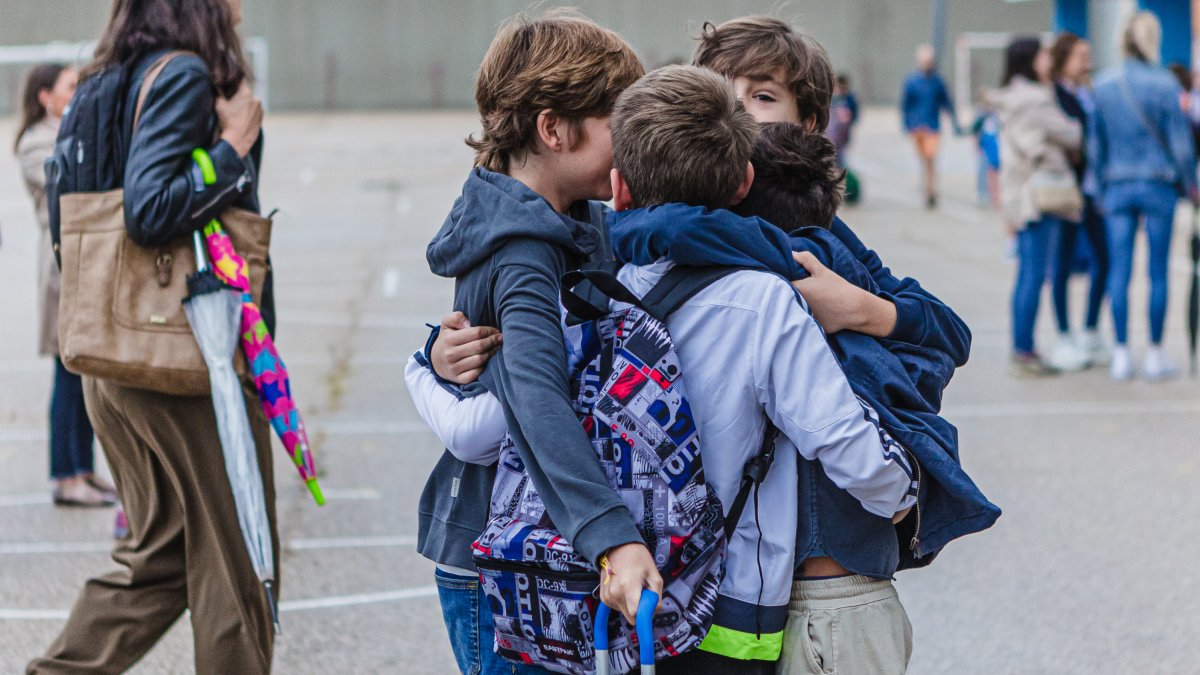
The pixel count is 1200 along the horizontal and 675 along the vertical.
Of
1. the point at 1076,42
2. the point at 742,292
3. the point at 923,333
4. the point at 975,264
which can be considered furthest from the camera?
the point at 975,264

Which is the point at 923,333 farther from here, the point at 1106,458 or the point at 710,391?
the point at 1106,458

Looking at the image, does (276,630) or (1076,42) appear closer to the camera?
(276,630)

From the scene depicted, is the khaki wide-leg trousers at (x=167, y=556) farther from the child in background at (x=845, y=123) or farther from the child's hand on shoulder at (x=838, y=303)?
the child in background at (x=845, y=123)

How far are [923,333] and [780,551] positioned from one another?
1.51 feet

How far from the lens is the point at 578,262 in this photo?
8.29 feet

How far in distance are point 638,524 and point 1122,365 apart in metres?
7.26

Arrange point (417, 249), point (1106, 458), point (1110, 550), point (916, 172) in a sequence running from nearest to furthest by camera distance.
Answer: point (1110, 550), point (1106, 458), point (417, 249), point (916, 172)

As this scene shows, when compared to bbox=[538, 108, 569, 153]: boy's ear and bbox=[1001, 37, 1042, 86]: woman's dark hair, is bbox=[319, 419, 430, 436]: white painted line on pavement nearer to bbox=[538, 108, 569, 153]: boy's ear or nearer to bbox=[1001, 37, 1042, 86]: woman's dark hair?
bbox=[1001, 37, 1042, 86]: woman's dark hair

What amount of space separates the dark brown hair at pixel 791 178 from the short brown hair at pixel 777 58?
23.9 inches

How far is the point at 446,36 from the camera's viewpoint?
4266 cm

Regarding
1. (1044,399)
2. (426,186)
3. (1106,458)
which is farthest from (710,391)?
(426,186)

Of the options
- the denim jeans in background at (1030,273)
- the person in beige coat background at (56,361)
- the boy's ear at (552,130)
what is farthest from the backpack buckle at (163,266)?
the denim jeans in background at (1030,273)

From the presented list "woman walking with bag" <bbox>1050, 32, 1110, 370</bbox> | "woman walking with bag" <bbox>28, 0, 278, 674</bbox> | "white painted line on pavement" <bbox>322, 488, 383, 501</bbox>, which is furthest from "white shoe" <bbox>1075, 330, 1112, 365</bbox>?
"woman walking with bag" <bbox>28, 0, 278, 674</bbox>

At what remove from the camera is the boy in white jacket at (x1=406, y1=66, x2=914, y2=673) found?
229cm
